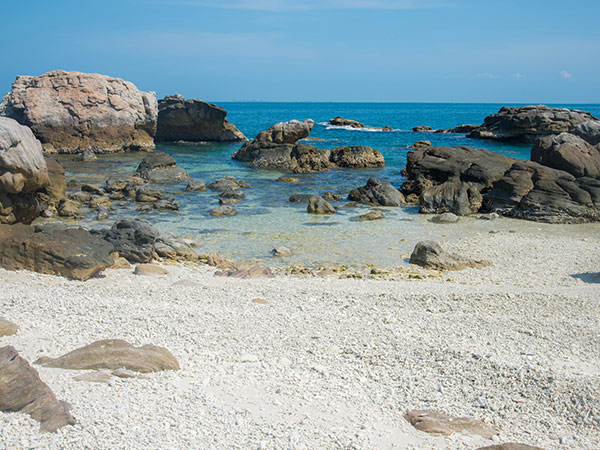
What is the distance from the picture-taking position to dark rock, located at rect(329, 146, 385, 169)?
35.2 meters

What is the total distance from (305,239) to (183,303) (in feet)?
24.4

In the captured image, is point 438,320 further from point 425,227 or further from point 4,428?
point 425,227

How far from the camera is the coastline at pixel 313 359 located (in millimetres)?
4941

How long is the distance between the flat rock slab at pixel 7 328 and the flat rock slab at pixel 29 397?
1.88m

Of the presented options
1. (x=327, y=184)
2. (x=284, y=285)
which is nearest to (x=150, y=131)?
(x=327, y=184)

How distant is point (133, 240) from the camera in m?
12.9

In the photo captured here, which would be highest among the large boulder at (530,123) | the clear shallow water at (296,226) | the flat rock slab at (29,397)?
the large boulder at (530,123)

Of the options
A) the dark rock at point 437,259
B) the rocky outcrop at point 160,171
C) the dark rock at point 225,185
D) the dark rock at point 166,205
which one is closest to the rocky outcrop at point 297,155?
the dark rock at point 225,185

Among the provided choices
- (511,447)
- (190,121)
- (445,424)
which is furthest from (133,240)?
(190,121)

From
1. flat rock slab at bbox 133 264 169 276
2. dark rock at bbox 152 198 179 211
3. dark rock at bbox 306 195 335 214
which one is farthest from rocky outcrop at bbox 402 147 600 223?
flat rock slab at bbox 133 264 169 276

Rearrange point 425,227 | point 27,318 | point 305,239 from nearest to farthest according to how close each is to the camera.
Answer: point 27,318
point 305,239
point 425,227

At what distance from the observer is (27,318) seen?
24.4ft

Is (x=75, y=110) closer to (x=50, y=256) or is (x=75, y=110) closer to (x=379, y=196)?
(x=379, y=196)

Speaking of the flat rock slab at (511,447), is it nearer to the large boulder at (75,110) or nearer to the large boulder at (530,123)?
the large boulder at (75,110)
